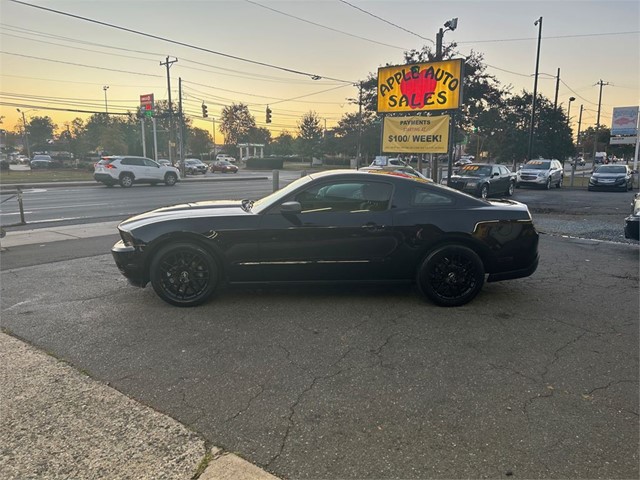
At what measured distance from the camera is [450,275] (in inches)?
190

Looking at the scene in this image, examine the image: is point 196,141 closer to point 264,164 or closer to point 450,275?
point 264,164

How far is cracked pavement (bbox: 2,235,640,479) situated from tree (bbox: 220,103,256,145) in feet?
309

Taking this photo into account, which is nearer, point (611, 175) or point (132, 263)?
point (132, 263)

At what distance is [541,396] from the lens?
3.10 meters

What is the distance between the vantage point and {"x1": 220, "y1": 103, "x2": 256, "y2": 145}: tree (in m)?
95.2

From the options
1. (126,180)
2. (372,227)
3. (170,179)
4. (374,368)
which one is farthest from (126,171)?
(374,368)

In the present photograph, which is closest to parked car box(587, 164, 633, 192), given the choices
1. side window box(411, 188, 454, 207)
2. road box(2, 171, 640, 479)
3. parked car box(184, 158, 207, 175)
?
road box(2, 171, 640, 479)

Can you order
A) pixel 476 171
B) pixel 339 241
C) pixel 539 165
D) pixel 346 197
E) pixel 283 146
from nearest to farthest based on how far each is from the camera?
pixel 339 241 < pixel 346 197 < pixel 476 171 < pixel 539 165 < pixel 283 146

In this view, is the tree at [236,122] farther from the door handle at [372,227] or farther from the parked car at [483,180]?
the door handle at [372,227]

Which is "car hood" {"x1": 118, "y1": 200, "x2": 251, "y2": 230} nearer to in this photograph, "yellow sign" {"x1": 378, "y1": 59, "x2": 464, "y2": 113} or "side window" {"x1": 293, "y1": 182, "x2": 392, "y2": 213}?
"side window" {"x1": 293, "y1": 182, "x2": 392, "y2": 213}

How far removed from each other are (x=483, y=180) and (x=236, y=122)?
3318 inches

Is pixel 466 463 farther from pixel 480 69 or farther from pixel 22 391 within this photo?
pixel 480 69

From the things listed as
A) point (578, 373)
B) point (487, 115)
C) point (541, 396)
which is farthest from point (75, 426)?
point (487, 115)

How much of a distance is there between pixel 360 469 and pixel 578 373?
205cm
